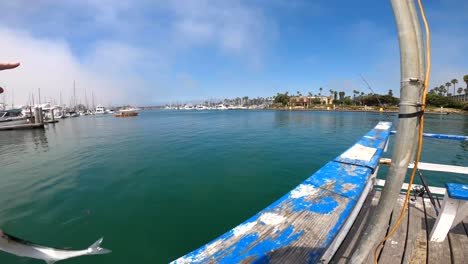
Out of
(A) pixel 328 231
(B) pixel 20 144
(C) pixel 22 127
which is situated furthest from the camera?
(C) pixel 22 127

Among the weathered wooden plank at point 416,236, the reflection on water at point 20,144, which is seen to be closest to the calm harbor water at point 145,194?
the weathered wooden plank at point 416,236

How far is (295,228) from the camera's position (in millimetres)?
1899

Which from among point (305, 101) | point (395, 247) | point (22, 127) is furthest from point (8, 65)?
point (305, 101)

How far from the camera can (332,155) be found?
Result: 12.0 m

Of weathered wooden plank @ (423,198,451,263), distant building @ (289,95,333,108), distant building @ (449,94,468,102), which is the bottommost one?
weathered wooden plank @ (423,198,451,263)

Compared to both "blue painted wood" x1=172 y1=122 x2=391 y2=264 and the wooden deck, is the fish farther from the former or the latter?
the wooden deck

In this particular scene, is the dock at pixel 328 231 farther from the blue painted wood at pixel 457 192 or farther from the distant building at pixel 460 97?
the distant building at pixel 460 97

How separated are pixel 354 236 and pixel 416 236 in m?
0.92

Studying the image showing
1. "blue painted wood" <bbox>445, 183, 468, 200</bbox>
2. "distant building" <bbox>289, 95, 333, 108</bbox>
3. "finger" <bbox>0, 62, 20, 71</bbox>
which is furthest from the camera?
"distant building" <bbox>289, 95, 333, 108</bbox>

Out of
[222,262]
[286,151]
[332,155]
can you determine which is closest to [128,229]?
[222,262]

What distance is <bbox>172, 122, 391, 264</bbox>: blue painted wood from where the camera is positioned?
5.24ft

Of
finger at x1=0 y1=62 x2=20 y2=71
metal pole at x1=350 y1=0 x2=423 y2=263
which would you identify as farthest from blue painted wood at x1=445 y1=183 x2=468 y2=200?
finger at x1=0 y1=62 x2=20 y2=71

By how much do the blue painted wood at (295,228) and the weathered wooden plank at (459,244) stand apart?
1313mm

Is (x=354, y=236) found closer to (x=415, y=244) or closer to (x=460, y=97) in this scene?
(x=415, y=244)
